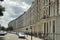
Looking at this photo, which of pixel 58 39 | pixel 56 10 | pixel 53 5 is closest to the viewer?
pixel 58 39

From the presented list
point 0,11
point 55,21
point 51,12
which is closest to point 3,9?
point 0,11

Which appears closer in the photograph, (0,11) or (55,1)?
(55,1)

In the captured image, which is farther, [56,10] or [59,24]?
[56,10]

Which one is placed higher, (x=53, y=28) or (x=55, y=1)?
(x=55, y=1)

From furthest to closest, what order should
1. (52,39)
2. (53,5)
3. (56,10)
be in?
(53,5) → (56,10) → (52,39)

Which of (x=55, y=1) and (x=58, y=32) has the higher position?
(x=55, y=1)

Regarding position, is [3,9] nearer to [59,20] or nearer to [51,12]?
[51,12]

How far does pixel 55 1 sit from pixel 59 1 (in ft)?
7.24

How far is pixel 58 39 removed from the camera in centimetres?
3412

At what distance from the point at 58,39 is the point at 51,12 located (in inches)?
422

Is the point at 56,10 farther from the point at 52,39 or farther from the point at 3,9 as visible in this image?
the point at 3,9

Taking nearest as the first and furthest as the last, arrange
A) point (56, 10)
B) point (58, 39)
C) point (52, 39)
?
point (58, 39) < point (52, 39) < point (56, 10)

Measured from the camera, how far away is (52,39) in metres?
36.4

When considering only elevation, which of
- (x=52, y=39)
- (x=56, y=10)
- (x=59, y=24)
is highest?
(x=56, y=10)
